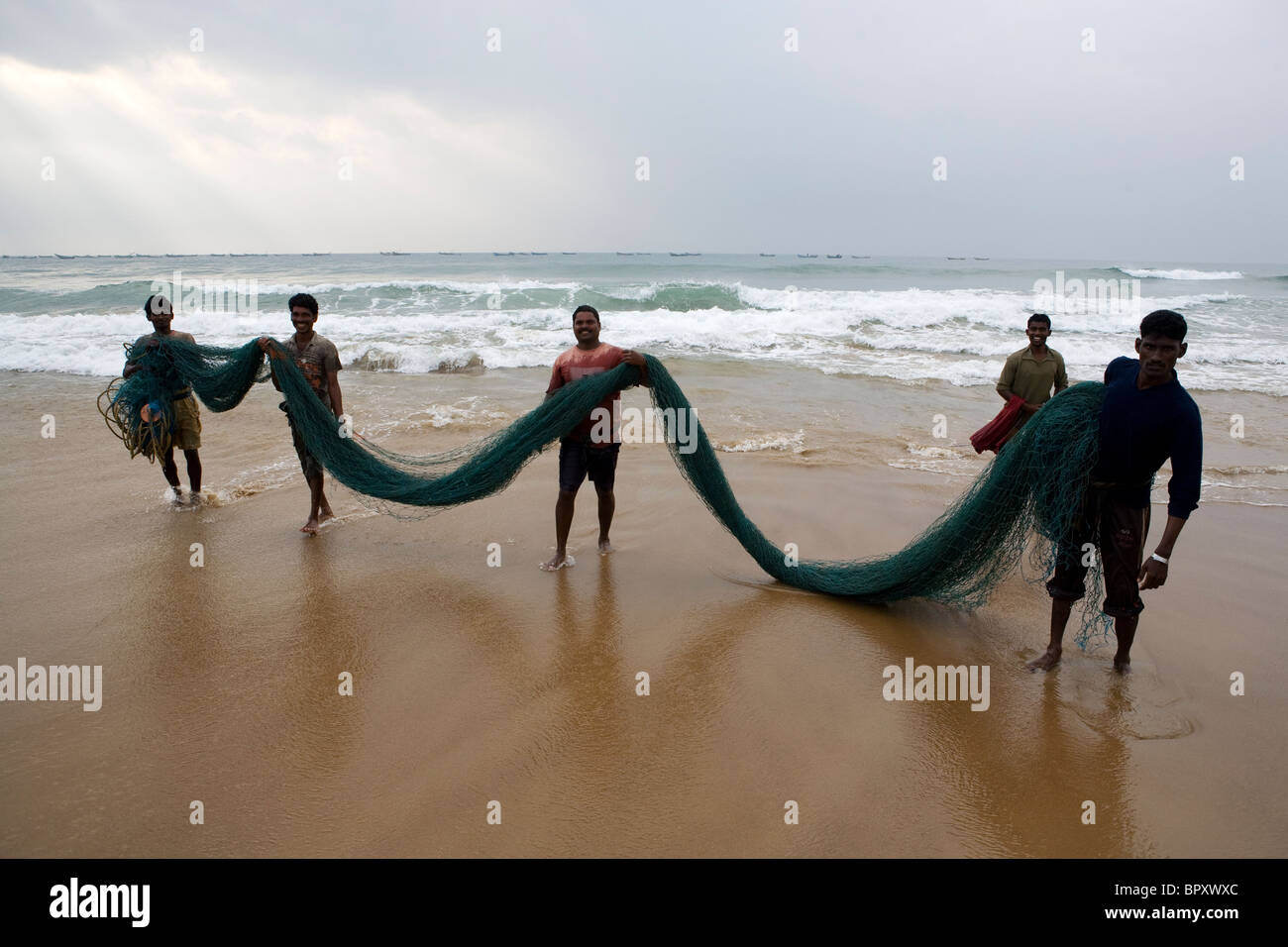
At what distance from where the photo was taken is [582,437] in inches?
191

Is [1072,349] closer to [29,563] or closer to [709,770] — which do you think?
[709,770]

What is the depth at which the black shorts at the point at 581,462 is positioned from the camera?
16.1ft

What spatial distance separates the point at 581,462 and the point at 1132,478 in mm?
3145

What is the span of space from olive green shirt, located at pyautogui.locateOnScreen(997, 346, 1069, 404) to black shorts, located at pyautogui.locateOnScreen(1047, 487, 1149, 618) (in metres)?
2.22

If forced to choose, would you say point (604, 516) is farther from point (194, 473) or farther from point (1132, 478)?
point (194, 473)

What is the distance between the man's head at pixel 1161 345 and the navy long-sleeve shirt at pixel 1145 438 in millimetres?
73

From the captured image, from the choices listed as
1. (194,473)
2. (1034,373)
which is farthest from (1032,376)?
(194,473)


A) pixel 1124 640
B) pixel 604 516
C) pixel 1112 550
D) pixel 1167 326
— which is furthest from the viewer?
pixel 604 516

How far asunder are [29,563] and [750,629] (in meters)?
4.75

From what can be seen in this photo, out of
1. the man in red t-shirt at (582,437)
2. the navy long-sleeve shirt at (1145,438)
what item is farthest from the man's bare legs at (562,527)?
the navy long-sleeve shirt at (1145,438)

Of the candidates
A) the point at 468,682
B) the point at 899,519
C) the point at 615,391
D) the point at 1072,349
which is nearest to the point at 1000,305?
the point at 1072,349

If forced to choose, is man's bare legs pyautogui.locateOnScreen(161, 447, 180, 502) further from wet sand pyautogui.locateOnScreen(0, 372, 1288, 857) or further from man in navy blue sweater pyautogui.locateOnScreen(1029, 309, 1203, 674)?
man in navy blue sweater pyautogui.locateOnScreen(1029, 309, 1203, 674)

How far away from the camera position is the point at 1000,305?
23.8 m
